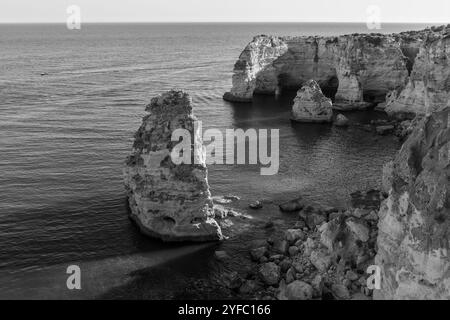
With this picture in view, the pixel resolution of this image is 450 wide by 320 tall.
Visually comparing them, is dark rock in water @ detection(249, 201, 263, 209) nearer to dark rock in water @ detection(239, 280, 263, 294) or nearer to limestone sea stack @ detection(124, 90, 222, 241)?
limestone sea stack @ detection(124, 90, 222, 241)

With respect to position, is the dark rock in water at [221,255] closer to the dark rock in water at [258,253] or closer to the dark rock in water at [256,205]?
the dark rock in water at [258,253]

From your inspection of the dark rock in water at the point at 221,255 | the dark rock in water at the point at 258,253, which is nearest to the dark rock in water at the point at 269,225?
the dark rock in water at the point at 258,253

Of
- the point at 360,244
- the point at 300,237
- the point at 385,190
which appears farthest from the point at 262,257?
the point at 385,190

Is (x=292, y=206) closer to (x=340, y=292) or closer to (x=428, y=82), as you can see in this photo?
(x=340, y=292)

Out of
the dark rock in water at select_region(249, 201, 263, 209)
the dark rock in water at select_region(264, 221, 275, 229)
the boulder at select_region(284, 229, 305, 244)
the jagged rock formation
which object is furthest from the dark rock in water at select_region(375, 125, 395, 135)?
the boulder at select_region(284, 229, 305, 244)

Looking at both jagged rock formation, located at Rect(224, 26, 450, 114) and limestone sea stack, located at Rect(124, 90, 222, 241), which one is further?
jagged rock formation, located at Rect(224, 26, 450, 114)

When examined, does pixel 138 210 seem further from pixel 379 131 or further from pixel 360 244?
pixel 379 131

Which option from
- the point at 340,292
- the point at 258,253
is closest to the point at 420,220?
the point at 340,292
